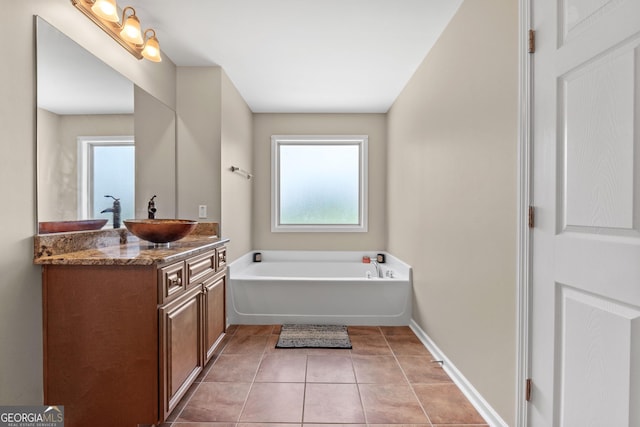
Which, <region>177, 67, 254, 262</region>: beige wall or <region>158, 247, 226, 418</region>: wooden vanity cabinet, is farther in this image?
<region>177, 67, 254, 262</region>: beige wall

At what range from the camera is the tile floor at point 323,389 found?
1768mm

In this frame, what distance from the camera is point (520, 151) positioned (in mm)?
1431

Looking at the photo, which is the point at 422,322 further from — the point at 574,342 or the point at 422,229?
the point at 574,342

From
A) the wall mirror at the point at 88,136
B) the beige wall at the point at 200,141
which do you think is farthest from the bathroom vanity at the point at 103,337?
the beige wall at the point at 200,141

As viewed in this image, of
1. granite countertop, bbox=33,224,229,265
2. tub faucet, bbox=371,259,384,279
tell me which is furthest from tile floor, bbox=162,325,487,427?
tub faucet, bbox=371,259,384,279

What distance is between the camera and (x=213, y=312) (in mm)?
2326

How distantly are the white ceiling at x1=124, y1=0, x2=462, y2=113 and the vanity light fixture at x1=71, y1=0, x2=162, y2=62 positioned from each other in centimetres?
13

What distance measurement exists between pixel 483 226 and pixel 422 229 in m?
1.03

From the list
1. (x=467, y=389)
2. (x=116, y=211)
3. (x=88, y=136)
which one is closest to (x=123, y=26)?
(x=88, y=136)

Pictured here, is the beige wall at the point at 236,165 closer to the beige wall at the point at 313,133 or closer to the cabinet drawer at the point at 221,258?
the beige wall at the point at 313,133

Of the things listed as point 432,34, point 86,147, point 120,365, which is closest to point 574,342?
point 120,365

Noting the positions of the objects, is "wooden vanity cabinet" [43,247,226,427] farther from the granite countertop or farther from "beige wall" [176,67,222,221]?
"beige wall" [176,67,222,221]

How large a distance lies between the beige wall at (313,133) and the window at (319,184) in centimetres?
18

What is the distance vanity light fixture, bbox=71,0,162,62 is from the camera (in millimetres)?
1758
